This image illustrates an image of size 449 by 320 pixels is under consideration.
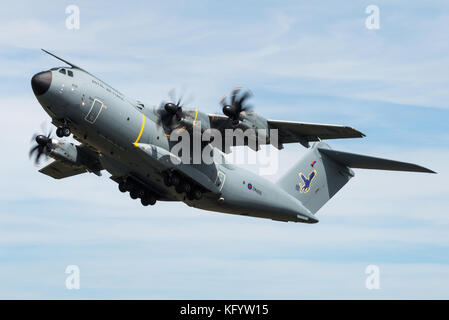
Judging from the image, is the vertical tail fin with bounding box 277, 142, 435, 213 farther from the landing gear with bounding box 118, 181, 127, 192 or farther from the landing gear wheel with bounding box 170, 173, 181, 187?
the landing gear with bounding box 118, 181, 127, 192

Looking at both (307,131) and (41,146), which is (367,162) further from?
(41,146)

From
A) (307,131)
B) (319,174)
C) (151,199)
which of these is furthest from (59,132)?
(319,174)

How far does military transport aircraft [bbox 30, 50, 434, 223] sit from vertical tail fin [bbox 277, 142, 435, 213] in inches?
1.3

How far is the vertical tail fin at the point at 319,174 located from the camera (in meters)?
23.0

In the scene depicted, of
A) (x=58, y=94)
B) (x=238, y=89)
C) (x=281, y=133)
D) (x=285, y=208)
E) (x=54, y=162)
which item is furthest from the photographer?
(x=54, y=162)

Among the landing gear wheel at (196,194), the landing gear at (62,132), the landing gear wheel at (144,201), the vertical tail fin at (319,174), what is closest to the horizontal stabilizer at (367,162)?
the vertical tail fin at (319,174)

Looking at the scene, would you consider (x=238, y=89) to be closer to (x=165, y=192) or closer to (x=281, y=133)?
(x=281, y=133)

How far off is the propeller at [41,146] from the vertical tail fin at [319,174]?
7078 mm

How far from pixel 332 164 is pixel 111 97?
8579 mm

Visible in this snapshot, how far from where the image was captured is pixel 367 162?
73.9 feet

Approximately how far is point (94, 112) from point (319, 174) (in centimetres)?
867

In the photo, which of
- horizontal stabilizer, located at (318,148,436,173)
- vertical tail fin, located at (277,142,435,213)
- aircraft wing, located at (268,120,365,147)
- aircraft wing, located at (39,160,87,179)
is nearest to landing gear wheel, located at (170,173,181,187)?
aircraft wing, located at (268,120,365,147)

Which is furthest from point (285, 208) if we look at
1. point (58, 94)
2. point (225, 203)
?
point (58, 94)

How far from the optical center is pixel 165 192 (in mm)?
21141
